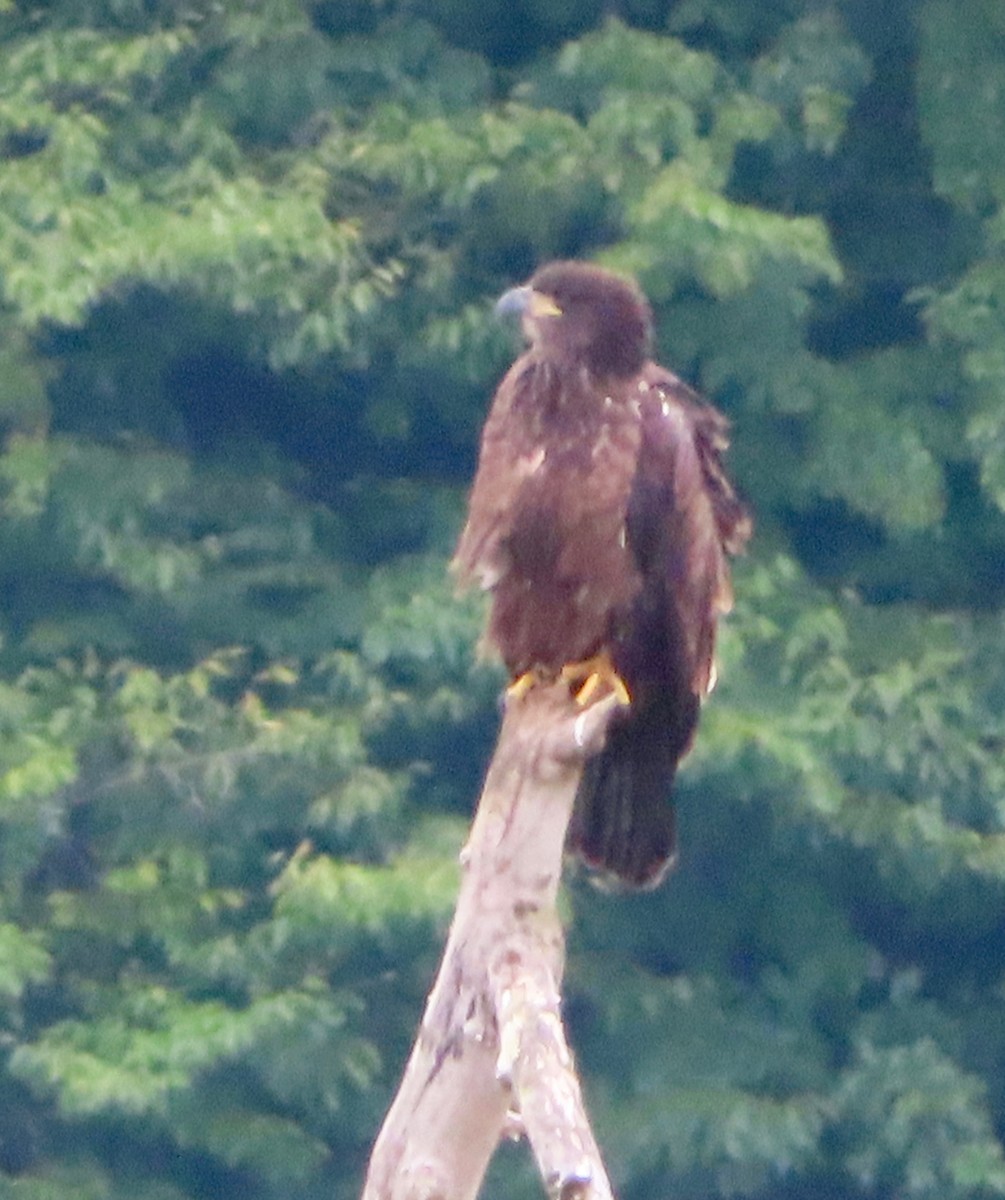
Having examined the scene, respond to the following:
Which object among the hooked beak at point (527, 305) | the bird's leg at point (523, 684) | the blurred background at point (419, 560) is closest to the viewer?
the bird's leg at point (523, 684)

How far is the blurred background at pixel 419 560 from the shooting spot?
813cm

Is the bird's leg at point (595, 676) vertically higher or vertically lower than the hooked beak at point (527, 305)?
lower

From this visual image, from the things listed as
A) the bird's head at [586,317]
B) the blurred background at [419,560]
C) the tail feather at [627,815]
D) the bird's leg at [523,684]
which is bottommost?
the tail feather at [627,815]

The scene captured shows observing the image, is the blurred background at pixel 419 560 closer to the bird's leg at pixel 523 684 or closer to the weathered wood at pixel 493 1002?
the bird's leg at pixel 523 684

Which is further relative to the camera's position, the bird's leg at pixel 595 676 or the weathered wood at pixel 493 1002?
the bird's leg at pixel 595 676

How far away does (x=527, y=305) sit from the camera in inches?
183

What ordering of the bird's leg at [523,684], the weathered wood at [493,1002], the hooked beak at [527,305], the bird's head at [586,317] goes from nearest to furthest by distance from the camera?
the weathered wood at [493,1002] → the bird's leg at [523,684] → the bird's head at [586,317] → the hooked beak at [527,305]

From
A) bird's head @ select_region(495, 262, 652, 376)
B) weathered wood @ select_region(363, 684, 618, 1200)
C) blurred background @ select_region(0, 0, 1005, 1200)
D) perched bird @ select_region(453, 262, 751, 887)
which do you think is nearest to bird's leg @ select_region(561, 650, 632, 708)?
perched bird @ select_region(453, 262, 751, 887)

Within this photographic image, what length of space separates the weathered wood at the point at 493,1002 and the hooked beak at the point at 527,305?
1109 millimetres

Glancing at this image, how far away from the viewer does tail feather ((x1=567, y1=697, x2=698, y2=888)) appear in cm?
423

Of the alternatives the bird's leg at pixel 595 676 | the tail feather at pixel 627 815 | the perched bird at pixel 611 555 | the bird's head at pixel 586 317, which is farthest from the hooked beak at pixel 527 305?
the tail feather at pixel 627 815

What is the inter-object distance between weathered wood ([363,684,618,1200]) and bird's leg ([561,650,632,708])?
57 cm

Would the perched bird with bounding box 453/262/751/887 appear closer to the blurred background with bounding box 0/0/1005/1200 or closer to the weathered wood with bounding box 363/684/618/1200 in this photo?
the weathered wood with bounding box 363/684/618/1200

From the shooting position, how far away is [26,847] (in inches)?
321
